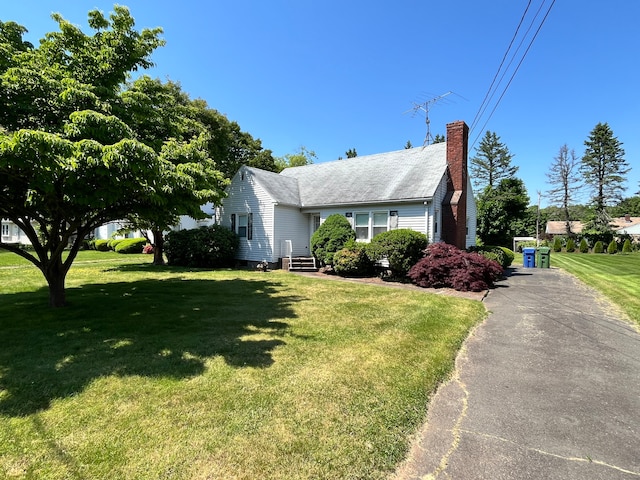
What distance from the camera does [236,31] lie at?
11.2 metres

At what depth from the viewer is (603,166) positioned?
139ft

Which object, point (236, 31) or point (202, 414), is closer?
point (202, 414)

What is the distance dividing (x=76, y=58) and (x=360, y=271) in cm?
1114

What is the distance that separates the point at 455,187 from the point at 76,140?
1481 centimetres

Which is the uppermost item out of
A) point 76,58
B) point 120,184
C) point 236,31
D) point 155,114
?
point 236,31

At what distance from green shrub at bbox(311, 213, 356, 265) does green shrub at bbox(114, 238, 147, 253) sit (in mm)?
16832

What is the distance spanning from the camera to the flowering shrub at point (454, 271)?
34.5ft

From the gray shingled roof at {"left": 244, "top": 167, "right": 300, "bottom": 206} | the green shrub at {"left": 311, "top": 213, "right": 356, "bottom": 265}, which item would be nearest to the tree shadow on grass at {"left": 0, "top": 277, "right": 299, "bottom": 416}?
the green shrub at {"left": 311, "top": 213, "right": 356, "bottom": 265}

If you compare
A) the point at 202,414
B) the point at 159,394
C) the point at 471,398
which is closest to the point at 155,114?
the point at 159,394

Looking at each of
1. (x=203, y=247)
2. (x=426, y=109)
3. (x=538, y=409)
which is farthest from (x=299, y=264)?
(x=538, y=409)

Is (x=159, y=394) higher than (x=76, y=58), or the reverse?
(x=76, y=58)

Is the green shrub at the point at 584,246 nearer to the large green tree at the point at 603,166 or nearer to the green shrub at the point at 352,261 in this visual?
the large green tree at the point at 603,166

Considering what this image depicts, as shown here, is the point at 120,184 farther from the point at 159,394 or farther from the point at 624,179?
the point at 624,179

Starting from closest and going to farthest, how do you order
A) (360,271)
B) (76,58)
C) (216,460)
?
(216,460)
(76,58)
(360,271)
